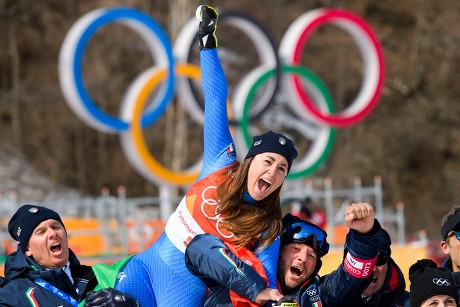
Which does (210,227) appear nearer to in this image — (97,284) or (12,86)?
(97,284)

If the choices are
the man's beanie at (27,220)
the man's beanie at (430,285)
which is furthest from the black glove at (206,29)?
the man's beanie at (430,285)

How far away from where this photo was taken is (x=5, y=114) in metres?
25.7

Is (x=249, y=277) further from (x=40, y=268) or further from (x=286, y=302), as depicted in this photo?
(x=40, y=268)

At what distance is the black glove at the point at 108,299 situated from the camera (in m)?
3.90

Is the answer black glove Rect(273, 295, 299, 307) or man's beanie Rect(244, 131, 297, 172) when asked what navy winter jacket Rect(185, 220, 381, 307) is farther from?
man's beanie Rect(244, 131, 297, 172)

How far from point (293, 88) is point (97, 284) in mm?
12249

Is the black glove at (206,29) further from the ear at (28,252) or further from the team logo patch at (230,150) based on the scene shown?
the ear at (28,252)

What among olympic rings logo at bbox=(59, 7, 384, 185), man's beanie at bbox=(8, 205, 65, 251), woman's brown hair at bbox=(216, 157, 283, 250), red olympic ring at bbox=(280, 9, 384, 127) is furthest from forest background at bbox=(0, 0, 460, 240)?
woman's brown hair at bbox=(216, 157, 283, 250)

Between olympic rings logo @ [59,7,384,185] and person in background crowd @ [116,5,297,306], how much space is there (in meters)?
9.95

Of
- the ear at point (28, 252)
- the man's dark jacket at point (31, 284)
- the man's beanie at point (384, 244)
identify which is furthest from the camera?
the ear at point (28, 252)

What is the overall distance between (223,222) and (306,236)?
361 mm

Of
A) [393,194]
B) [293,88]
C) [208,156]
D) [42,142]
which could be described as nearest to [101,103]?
[42,142]

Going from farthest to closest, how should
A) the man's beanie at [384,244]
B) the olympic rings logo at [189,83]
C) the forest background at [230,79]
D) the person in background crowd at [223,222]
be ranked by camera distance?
1. the forest background at [230,79]
2. the olympic rings logo at [189,83]
3. the man's beanie at [384,244]
4. the person in background crowd at [223,222]

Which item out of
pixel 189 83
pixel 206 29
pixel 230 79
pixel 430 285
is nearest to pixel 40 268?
pixel 206 29
